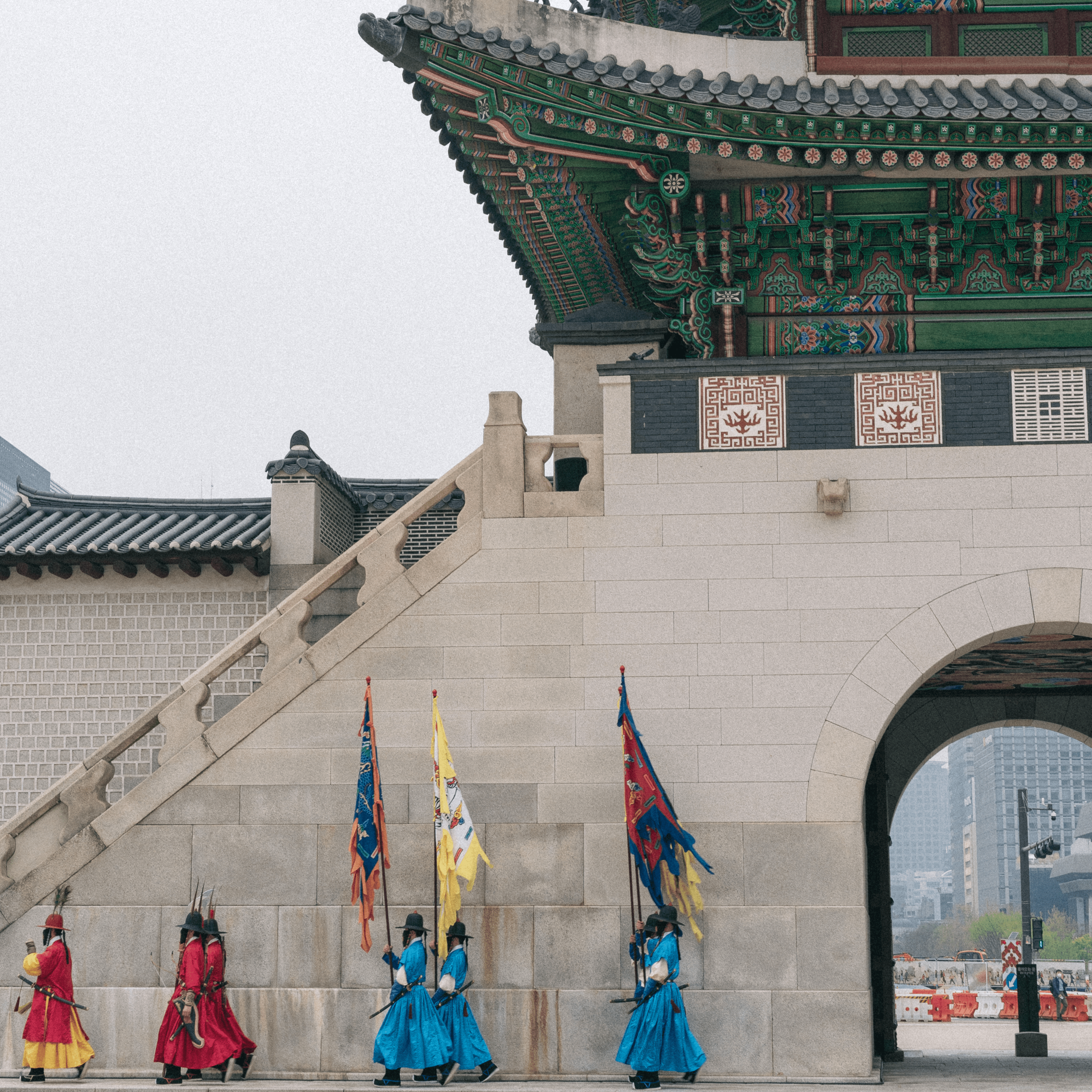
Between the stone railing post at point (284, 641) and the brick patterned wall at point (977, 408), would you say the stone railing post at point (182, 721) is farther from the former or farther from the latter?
the brick patterned wall at point (977, 408)

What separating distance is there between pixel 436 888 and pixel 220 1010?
206 cm

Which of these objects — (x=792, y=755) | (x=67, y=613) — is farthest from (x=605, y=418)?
(x=67, y=613)

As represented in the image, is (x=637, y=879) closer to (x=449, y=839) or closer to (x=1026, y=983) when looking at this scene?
(x=449, y=839)

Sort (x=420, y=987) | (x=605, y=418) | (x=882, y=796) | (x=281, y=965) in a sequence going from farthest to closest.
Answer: (x=882, y=796), (x=605, y=418), (x=281, y=965), (x=420, y=987)

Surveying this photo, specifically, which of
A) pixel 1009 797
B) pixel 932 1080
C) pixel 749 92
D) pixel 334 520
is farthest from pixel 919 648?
pixel 1009 797

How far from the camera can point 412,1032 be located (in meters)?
11.5

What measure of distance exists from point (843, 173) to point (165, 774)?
8020 mm

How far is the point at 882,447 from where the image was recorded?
1299 cm

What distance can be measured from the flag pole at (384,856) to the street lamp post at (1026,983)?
10339mm

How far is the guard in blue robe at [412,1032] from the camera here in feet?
37.7

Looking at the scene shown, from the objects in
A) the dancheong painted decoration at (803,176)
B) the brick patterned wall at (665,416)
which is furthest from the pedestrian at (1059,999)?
the brick patterned wall at (665,416)

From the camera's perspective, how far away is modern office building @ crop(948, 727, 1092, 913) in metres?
150

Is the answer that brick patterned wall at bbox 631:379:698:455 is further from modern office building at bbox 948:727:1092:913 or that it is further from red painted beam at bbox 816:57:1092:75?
modern office building at bbox 948:727:1092:913

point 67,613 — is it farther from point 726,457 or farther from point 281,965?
point 726,457
